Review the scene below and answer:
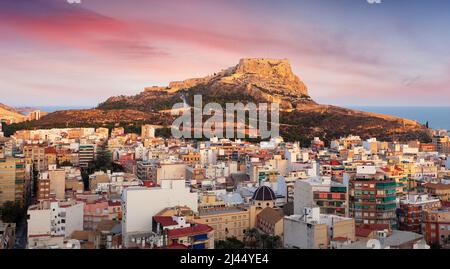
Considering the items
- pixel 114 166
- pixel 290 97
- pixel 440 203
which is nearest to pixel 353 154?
pixel 440 203

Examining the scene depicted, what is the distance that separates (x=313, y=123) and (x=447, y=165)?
997 centimetres

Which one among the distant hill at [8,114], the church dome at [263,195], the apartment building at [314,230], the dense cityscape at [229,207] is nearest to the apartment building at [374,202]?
the dense cityscape at [229,207]

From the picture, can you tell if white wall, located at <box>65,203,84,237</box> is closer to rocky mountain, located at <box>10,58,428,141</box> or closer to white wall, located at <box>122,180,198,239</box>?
white wall, located at <box>122,180,198,239</box>

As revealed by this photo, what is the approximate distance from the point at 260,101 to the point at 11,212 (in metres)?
18.5

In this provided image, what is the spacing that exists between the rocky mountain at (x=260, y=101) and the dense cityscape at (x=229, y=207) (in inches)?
366

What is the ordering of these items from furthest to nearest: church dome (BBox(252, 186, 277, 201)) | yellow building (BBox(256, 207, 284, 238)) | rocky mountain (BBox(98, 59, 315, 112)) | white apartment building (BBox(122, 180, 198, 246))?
rocky mountain (BBox(98, 59, 315, 112)) < church dome (BBox(252, 186, 277, 201)) < yellow building (BBox(256, 207, 284, 238)) < white apartment building (BBox(122, 180, 198, 246))

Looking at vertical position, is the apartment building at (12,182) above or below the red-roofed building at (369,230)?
above

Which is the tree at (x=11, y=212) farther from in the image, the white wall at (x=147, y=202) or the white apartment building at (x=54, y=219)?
the white wall at (x=147, y=202)

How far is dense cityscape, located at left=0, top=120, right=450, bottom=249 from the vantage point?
6.61 m

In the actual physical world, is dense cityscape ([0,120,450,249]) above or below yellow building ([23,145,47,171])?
below

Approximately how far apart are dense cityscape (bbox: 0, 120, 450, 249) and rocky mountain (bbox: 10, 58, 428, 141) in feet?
30.5

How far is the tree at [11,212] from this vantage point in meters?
9.02

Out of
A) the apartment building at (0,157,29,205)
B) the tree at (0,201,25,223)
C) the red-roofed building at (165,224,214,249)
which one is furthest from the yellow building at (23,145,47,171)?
the red-roofed building at (165,224,214,249)

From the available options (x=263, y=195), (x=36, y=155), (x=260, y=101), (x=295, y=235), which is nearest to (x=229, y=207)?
(x=263, y=195)
